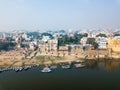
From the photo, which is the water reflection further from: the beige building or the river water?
the beige building

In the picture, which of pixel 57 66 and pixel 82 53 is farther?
pixel 82 53

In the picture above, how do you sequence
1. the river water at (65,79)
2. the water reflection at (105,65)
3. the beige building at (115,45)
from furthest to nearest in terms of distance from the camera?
the beige building at (115,45), the water reflection at (105,65), the river water at (65,79)

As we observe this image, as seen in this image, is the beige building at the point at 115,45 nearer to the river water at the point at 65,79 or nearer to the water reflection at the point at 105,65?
the water reflection at the point at 105,65

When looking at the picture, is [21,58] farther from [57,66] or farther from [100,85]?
[100,85]

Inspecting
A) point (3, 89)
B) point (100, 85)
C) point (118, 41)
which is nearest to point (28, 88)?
point (3, 89)

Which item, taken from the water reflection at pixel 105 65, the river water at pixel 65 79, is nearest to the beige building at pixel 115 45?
the water reflection at pixel 105 65

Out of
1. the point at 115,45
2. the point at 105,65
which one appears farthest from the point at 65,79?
the point at 115,45

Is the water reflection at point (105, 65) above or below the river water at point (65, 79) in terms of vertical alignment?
above

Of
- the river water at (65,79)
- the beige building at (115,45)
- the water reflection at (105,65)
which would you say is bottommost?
the river water at (65,79)

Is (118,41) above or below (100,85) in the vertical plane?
above
